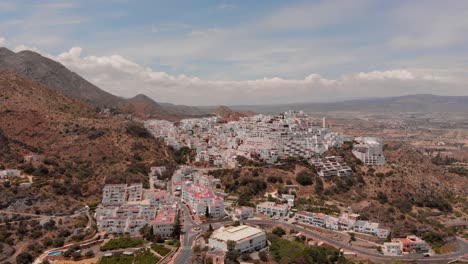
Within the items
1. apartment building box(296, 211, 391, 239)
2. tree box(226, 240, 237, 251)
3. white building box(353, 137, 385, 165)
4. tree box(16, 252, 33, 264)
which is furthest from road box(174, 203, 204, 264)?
white building box(353, 137, 385, 165)

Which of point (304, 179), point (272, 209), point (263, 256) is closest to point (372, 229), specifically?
point (272, 209)

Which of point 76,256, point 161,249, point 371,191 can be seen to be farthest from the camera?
point 371,191

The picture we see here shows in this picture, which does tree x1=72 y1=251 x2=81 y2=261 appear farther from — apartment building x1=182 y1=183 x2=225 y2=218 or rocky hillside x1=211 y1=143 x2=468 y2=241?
rocky hillside x1=211 y1=143 x2=468 y2=241

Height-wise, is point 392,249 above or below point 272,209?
below

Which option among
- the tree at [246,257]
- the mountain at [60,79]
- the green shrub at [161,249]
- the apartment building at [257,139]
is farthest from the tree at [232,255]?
the mountain at [60,79]

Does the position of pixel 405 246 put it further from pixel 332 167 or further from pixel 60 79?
pixel 60 79

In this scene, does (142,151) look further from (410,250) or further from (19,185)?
(410,250)
